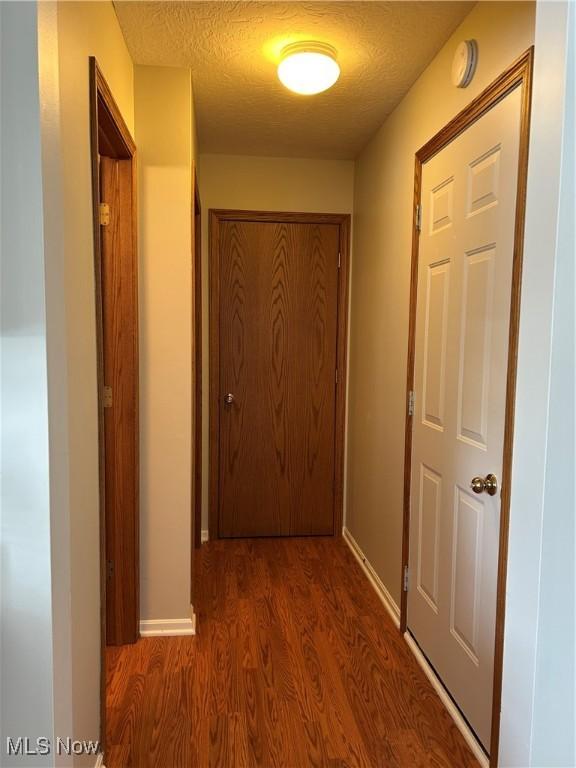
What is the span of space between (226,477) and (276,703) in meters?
1.65

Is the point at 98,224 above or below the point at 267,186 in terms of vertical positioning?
below

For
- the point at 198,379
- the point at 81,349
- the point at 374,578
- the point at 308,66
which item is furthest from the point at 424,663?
the point at 308,66

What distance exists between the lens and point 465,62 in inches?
66.6

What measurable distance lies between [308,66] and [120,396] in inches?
58.1

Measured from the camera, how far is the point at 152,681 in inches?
76.9

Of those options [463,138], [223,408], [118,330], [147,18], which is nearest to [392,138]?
[463,138]

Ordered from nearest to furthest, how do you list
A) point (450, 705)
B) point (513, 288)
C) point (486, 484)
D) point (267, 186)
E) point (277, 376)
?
point (513, 288), point (486, 484), point (450, 705), point (267, 186), point (277, 376)

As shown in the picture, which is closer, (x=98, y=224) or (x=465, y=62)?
(x=98, y=224)

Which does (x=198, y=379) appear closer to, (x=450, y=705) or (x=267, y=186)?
(x=267, y=186)

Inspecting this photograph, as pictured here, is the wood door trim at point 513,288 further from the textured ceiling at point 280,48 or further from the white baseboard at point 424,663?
the textured ceiling at point 280,48

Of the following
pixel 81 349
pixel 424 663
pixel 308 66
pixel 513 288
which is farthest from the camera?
pixel 424 663

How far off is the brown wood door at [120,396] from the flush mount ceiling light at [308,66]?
720 millimetres

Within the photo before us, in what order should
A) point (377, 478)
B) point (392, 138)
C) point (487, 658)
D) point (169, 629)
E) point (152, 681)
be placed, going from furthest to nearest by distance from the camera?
point (377, 478), point (392, 138), point (169, 629), point (152, 681), point (487, 658)

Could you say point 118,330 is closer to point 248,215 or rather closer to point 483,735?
point 248,215
